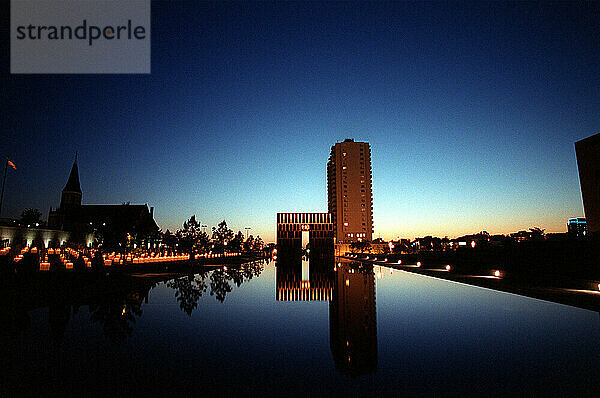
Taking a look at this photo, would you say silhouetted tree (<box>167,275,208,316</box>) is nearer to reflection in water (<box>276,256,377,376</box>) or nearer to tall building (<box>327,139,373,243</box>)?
reflection in water (<box>276,256,377,376</box>)

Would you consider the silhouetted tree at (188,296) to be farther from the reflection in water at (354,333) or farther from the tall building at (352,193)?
the tall building at (352,193)

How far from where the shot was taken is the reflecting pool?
5582mm

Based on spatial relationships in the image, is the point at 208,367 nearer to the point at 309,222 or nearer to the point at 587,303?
the point at 587,303

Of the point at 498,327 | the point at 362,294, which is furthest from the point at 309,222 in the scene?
the point at 498,327

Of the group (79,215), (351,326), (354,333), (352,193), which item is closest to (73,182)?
(79,215)

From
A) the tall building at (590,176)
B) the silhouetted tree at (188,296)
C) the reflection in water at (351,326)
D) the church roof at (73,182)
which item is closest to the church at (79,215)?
the church roof at (73,182)

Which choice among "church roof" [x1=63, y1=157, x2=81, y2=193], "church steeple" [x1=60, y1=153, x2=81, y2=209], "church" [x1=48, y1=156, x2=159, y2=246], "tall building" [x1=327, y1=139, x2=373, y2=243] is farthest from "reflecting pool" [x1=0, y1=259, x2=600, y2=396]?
"tall building" [x1=327, y1=139, x2=373, y2=243]

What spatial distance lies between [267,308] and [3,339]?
7661 millimetres

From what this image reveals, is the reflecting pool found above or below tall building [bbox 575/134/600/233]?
below

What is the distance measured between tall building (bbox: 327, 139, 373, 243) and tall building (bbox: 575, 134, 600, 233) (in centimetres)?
11161

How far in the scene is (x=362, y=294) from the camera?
54.7 ft

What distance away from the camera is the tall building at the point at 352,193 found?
15175 centimetres

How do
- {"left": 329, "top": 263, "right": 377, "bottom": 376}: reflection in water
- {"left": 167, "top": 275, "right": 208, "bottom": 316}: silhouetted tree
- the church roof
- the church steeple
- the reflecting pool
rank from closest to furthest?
the reflecting pool → {"left": 329, "top": 263, "right": 377, "bottom": 376}: reflection in water → {"left": 167, "top": 275, "right": 208, "bottom": 316}: silhouetted tree → the church steeple → the church roof

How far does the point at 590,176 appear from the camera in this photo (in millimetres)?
38938
